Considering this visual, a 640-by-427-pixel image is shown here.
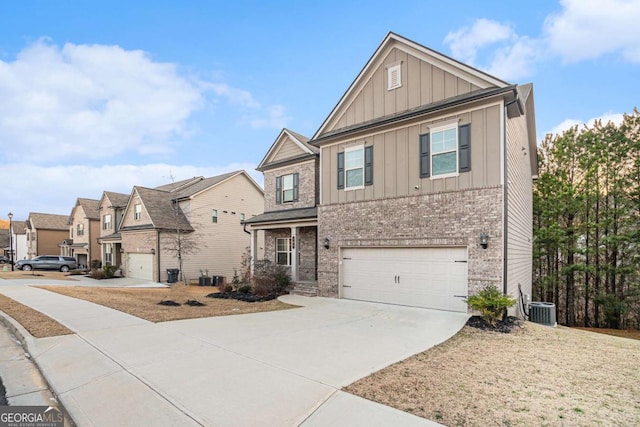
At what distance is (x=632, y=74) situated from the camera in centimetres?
1570

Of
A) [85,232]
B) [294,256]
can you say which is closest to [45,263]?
[85,232]

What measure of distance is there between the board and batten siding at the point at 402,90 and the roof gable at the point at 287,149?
334 cm

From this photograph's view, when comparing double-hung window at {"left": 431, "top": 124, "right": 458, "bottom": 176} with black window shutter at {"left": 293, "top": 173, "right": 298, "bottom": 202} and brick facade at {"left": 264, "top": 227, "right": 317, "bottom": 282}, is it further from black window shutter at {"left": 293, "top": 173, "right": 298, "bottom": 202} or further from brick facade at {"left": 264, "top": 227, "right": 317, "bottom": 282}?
black window shutter at {"left": 293, "top": 173, "right": 298, "bottom": 202}

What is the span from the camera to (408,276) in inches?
444

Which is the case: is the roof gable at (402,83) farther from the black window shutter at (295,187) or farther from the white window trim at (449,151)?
the black window shutter at (295,187)

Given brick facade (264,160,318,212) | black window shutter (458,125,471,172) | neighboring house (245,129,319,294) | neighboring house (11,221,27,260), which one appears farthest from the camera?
neighboring house (11,221,27,260)

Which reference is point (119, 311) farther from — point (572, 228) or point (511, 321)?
point (572, 228)

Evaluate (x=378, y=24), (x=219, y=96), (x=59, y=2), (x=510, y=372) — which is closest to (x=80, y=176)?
(x=219, y=96)

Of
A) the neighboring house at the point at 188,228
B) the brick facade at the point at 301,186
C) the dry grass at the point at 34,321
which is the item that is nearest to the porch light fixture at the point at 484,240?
the brick facade at the point at 301,186

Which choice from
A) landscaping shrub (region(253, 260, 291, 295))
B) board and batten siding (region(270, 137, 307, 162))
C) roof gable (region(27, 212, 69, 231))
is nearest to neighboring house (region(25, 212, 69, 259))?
roof gable (region(27, 212, 69, 231))

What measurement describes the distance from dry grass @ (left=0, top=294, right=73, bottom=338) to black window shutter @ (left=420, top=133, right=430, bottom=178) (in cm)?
1039

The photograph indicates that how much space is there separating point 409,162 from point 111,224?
92.2 feet

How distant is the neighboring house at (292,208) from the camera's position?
51.2 feet

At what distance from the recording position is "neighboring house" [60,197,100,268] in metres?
34.3
